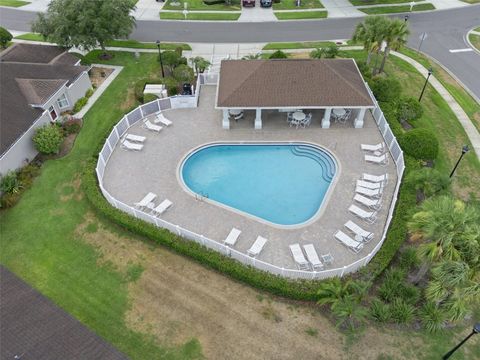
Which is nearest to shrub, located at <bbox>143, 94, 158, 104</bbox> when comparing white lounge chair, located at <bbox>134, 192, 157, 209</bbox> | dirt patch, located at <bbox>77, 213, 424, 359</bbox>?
white lounge chair, located at <bbox>134, 192, 157, 209</bbox>

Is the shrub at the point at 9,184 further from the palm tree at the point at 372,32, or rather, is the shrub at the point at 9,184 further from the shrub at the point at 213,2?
the shrub at the point at 213,2

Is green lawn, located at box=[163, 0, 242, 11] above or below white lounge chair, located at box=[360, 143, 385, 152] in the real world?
above

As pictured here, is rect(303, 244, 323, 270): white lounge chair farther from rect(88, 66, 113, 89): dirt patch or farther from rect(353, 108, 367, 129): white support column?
rect(88, 66, 113, 89): dirt patch

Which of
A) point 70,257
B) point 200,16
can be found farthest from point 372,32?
point 70,257

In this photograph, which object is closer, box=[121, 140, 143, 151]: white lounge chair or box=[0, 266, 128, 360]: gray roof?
box=[0, 266, 128, 360]: gray roof


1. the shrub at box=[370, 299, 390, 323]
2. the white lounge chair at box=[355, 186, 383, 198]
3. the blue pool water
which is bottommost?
the blue pool water

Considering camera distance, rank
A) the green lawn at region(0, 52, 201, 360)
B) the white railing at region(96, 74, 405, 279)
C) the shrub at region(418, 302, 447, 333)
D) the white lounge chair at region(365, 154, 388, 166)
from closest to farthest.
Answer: the shrub at region(418, 302, 447, 333), the green lawn at region(0, 52, 201, 360), the white railing at region(96, 74, 405, 279), the white lounge chair at region(365, 154, 388, 166)

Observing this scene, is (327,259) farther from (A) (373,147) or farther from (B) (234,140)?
(B) (234,140)

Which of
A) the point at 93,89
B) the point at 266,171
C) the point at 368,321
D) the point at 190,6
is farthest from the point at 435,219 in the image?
the point at 190,6

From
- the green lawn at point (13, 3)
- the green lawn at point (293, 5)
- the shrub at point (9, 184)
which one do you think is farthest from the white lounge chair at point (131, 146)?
the green lawn at point (13, 3)
